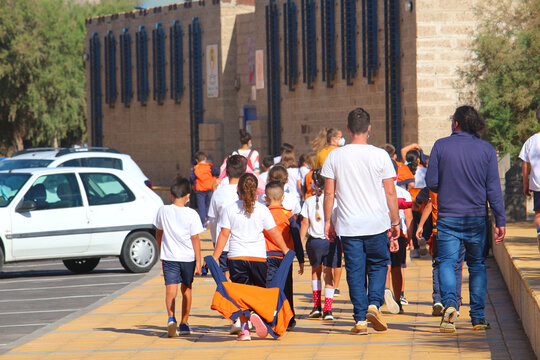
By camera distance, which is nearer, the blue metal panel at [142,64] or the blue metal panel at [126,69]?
the blue metal panel at [142,64]

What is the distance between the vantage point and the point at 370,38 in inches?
Result: 1010

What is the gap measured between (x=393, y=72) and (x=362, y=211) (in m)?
16.8

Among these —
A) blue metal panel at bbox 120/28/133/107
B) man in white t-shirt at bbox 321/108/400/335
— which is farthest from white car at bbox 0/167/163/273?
blue metal panel at bbox 120/28/133/107

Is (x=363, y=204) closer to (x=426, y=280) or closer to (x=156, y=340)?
(x=156, y=340)

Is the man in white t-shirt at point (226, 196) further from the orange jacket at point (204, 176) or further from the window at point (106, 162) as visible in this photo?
the window at point (106, 162)

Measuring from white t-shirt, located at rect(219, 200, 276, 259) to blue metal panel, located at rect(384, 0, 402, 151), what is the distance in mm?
16107

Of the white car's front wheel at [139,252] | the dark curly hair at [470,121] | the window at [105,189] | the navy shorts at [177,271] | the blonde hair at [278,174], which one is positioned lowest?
the white car's front wheel at [139,252]

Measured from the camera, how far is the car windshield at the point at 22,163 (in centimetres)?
2044

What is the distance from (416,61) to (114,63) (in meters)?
18.4

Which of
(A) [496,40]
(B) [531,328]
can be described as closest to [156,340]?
(B) [531,328]

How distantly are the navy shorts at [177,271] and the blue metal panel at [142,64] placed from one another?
94.0ft

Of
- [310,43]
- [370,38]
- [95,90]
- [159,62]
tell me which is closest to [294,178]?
[370,38]

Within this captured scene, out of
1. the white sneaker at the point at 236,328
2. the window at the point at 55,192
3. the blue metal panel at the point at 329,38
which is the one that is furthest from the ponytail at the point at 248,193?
the blue metal panel at the point at 329,38

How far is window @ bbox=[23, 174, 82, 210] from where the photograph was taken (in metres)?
14.9
